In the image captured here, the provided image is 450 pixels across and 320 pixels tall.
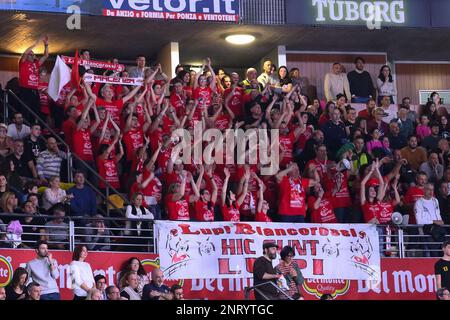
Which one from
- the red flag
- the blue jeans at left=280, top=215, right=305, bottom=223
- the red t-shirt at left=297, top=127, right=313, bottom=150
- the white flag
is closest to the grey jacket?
the blue jeans at left=280, top=215, right=305, bottom=223

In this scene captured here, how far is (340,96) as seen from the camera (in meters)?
25.0

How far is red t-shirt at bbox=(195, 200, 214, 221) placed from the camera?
67.3 feet

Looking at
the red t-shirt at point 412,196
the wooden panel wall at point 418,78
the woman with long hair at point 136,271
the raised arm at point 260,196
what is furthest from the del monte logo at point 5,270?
the wooden panel wall at point 418,78

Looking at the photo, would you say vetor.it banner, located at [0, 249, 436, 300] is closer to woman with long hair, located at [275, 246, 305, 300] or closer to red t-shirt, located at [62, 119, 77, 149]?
woman with long hair, located at [275, 246, 305, 300]

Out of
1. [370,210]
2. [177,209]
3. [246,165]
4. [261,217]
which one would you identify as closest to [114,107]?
[246,165]

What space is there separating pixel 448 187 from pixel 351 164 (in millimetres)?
1936

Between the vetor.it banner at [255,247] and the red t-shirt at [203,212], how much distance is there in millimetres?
721

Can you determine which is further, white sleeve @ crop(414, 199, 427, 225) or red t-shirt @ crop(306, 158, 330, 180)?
red t-shirt @ crop(306, 158, 330, 180)

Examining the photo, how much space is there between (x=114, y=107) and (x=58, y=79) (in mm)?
1175

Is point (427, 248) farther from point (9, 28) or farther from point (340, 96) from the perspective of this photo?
point (9, 28)

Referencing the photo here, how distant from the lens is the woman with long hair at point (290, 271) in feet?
60.0

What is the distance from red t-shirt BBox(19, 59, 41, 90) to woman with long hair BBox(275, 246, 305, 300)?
6.74 meters

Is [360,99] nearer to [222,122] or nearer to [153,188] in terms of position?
[222,122]

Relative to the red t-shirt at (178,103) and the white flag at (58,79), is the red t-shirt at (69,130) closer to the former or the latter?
the white flag at (58,79)
